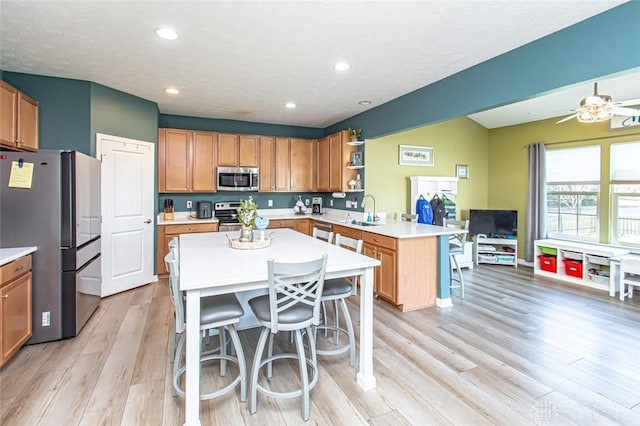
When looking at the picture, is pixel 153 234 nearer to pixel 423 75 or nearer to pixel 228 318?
pixel 228 318

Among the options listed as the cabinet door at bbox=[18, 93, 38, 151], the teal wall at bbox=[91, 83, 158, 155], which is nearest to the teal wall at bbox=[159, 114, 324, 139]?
the teal wall at bbox=[91, 83, 158, 155]

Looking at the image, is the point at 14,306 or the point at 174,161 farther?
the point at 174,161

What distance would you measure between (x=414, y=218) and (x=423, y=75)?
2.34m

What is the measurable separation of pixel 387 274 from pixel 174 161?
371cm

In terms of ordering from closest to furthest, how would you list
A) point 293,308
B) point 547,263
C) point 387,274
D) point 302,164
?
point 293,308 < point 387,274 < point 547,263 < point 302,164

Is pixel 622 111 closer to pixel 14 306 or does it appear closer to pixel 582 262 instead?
pixel 582 262

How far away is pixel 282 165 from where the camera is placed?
5941 millimetres

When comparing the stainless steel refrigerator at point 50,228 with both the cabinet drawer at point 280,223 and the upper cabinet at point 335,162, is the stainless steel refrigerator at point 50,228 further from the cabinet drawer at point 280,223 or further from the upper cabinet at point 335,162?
the upper cabinet at point 335,162

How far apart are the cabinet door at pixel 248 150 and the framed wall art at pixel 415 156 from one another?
2517mm

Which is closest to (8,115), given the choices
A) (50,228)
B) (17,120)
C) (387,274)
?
(17,120)

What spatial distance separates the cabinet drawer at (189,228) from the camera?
4839mm

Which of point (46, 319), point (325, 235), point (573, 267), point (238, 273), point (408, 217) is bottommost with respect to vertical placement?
point (46, 319)

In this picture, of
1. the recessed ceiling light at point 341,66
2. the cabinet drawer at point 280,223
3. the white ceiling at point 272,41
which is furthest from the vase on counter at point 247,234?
the cabinet drawer at point 280,223

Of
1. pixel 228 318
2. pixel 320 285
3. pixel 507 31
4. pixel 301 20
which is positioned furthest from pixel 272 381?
pixel 507 31
